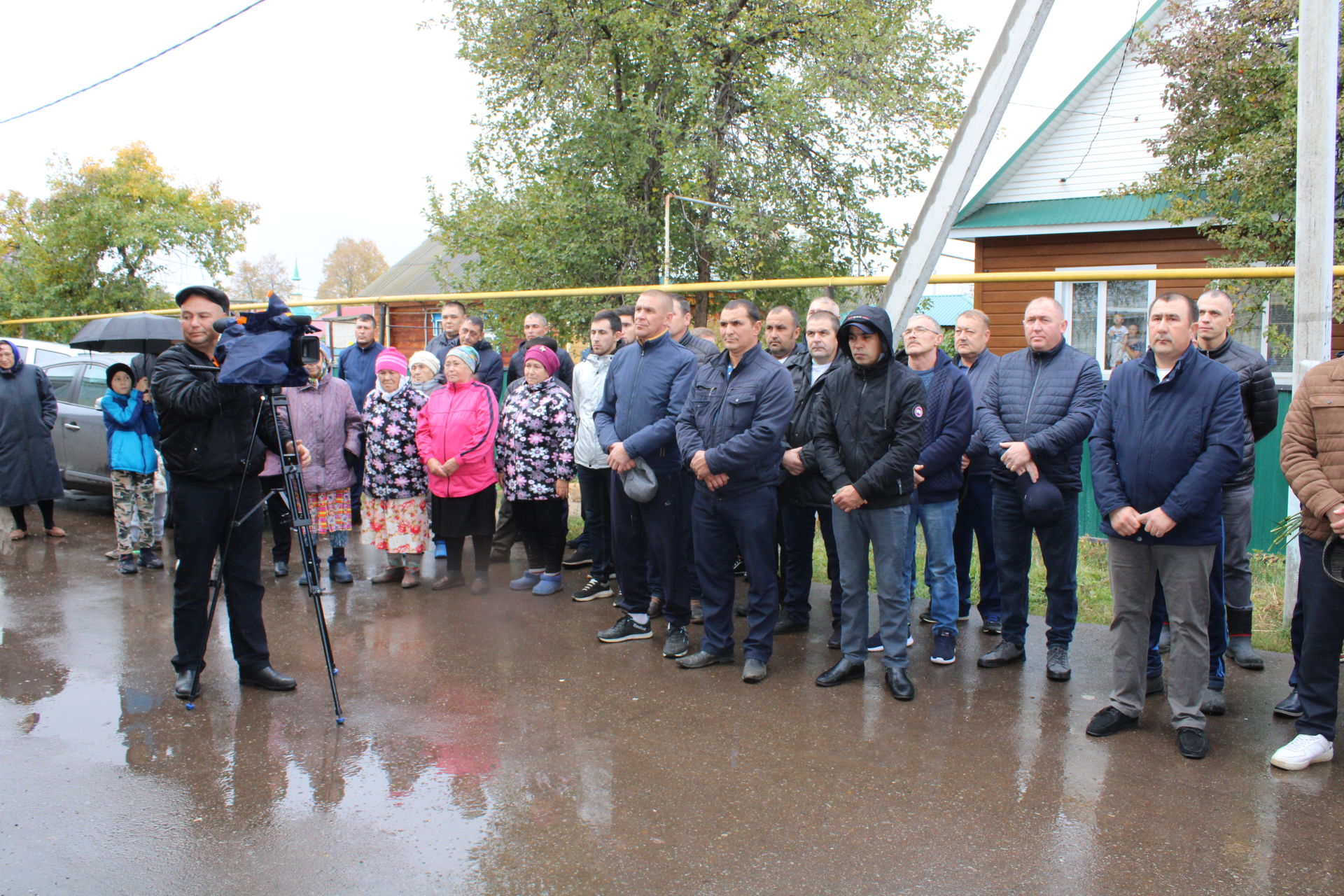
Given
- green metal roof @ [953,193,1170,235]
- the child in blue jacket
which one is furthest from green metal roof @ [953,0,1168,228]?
the child in blue jacket

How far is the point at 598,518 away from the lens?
23.6 ft

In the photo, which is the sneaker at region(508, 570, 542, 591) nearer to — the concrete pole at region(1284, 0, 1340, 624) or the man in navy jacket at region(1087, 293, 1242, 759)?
the man in navy jacket at region(1087, 293, 1242, 759)

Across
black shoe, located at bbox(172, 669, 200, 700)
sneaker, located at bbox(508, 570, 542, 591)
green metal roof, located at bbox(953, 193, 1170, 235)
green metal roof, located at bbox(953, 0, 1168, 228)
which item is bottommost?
black shoe, located at bbox(172, 669, 200, 700)

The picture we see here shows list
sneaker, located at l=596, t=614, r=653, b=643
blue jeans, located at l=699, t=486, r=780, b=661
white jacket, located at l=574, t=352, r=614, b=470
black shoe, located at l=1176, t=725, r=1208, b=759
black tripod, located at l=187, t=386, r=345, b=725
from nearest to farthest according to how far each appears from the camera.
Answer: black shoe, located at l=1176, t=725, r=1208, b=759 < black tripod, located at l=187, t=386, r=345, b=725 < blue jeans, located at l=699, t=486, r=780, b=661 < sneaker, located at l=596, t=614, r=653, b=643 < white jacket, located at l=574, t=352, r=614, b=470

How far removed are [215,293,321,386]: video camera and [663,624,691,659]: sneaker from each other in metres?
2.53

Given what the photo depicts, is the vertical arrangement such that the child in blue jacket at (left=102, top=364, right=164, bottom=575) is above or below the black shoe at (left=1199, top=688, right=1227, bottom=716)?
above


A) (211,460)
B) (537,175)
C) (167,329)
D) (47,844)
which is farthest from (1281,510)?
(537,175)

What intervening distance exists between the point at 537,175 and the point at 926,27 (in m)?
6.93

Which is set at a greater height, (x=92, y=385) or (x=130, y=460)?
(x=92, y=385)

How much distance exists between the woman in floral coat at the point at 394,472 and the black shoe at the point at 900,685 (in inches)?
152

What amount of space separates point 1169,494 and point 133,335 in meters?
8.17

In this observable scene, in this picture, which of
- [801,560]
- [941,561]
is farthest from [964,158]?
[801,560]

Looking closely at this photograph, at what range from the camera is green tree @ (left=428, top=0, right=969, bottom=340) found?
50.9 feet

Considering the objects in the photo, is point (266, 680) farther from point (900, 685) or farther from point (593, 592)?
point (900, 685)
